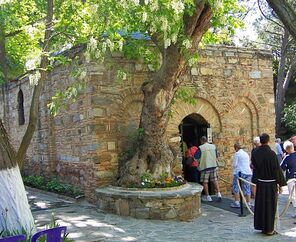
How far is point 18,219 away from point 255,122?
8.44 metres

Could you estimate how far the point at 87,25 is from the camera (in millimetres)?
9320

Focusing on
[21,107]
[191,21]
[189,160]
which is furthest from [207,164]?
[21,107]

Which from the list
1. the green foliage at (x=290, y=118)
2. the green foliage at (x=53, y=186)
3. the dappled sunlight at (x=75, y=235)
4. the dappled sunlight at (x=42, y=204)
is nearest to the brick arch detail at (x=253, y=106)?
the green foliage at (x=53, y=186)

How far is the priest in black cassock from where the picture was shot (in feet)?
22.1

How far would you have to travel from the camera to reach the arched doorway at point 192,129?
36.0 ft

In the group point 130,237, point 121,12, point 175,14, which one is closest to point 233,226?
point 130,237

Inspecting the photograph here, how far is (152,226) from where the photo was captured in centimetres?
730

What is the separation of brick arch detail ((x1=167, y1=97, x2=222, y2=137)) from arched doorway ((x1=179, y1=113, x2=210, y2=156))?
0.52ft

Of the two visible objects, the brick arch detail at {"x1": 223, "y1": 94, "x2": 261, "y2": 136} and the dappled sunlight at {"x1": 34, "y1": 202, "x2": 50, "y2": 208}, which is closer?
the dappled sunlight at {"x1": 34, "y1": 202, "x2": 50, "y2": 208}

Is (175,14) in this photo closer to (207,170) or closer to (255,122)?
(207,170)

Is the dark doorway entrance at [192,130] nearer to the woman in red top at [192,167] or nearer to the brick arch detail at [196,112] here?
the brick arch detail at [196,112]

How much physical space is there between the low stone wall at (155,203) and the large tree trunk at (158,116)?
490 mm

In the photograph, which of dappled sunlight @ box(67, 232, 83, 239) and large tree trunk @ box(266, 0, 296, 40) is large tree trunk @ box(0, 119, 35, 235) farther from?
large tree trunk @ box(266, 0, 296, 40)

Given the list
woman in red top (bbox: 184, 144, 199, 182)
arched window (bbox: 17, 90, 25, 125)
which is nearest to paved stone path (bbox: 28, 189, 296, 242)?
woman in red top (bbox: 184, 144, 199, 182)
